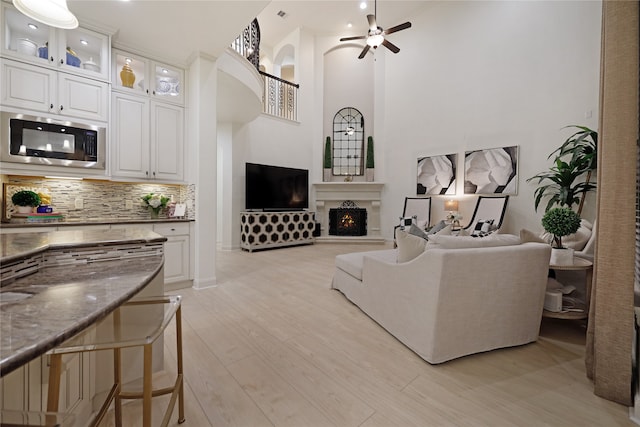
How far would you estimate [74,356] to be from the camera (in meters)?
1.23

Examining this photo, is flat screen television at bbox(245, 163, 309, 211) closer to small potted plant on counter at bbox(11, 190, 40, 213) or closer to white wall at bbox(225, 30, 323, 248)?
white wall at bbox(225, 30, 323, 248)

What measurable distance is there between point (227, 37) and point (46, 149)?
208cm

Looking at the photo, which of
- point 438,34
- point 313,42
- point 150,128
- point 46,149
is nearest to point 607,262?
point 150,128

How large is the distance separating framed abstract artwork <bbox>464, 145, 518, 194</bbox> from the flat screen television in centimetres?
386

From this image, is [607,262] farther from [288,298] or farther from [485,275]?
[288,298]

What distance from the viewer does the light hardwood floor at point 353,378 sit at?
4.50 feet

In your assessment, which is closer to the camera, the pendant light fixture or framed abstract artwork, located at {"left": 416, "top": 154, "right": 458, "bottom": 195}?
the pendant light fixture

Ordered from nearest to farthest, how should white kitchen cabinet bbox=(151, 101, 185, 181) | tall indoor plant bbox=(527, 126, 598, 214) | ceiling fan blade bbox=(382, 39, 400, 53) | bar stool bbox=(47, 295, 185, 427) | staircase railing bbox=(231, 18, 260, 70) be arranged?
bar stool bbox=(47, 295, 185, 427) → white kitchen cabinet bbox=(151, 101, 185, 181) → tall indoor plant bbox=(527, 126, 598, 214) → staircase railing bbox=(231, 18, 260, 70) → ceiling fan blade bbox=(382, 39, 400, 53)

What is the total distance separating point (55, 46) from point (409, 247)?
12.4 feet

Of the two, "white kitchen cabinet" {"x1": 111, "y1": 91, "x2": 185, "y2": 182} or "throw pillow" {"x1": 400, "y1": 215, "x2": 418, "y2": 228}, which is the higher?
"white kitchen cabinet" {"x1": 111, "y1": 91, "x2": 185, "y2": 182}

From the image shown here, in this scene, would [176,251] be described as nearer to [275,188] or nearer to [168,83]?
[168,83]

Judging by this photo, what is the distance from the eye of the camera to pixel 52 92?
262 centimetres

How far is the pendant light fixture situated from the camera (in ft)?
4.63

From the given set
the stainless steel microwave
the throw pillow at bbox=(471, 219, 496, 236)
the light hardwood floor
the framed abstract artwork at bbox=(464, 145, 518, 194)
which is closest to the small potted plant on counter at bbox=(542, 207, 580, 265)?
the light hardwood floor
